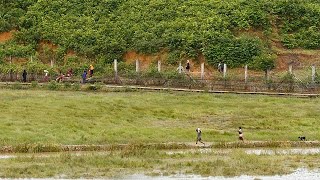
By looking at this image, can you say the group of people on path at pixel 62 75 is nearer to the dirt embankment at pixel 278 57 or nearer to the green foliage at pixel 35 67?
the green foliage at pixel 35 67

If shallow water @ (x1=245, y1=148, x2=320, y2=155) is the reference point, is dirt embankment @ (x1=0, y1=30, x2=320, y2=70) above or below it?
above

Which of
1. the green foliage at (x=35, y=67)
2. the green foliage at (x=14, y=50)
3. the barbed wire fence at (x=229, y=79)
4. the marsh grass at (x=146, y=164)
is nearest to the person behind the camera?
the marsh grass at (x=146, y=164)

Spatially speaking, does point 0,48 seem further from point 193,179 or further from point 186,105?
point 193,179

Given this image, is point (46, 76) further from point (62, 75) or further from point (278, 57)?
point (278, 57)

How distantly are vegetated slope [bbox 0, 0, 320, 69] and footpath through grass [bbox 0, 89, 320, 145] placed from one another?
10.5 meters

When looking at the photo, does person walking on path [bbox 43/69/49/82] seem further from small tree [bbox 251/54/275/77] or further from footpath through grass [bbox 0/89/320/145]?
small tree [bbox 251/54/275/77]

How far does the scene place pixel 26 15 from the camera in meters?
73.6

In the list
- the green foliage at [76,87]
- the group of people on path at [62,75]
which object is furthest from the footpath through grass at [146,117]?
the group of people on path at [62,75]

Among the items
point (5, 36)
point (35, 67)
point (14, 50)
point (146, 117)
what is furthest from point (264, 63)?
point (5, 36)

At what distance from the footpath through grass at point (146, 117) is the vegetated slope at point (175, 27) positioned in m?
10.5

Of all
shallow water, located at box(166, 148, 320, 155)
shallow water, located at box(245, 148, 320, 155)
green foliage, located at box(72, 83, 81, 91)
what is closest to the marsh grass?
shallow water, located at box(166, 148, 320, 155)

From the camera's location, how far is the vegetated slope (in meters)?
64.4

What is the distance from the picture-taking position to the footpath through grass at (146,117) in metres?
40.4

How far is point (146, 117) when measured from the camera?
46.5m
